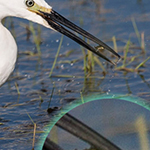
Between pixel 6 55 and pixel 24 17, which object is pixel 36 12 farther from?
pixel 6 55

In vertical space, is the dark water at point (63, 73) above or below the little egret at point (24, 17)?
below

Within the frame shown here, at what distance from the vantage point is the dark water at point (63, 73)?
15.0ft

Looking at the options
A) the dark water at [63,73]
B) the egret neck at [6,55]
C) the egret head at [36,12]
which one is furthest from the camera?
the dark water at [63,73]

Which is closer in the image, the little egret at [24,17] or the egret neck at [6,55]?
the little egret at [24,17]

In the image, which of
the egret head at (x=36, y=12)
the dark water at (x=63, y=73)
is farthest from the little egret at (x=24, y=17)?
the dark water at (x=63, y=73)

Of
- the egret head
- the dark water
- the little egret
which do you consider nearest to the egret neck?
the little egret

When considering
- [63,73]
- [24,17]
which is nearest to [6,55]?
[24,17]

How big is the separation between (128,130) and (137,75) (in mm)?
2722

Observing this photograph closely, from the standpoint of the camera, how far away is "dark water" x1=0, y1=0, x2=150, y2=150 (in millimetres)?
4562

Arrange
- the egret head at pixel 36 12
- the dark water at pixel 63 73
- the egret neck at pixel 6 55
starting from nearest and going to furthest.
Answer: the egret head at pixel 36 12 → the egret neck at pixel 6 55 → the dark water at pixel 63 73

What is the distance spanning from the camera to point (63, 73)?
18.2ft

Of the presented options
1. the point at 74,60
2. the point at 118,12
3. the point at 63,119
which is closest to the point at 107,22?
the point at 118,12

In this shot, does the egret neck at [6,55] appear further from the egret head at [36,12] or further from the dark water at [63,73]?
the dark water at [63,73]

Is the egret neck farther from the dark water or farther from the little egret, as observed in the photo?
the dark water
